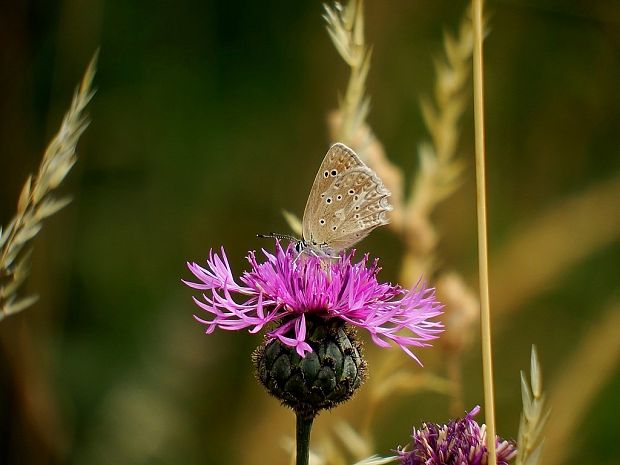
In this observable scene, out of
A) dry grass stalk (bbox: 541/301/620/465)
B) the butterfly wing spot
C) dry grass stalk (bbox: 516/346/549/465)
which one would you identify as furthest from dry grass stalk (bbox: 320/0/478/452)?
dry grass stalk (bbox: 516/346/549/465)

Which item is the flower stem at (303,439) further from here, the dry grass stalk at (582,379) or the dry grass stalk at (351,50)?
the dry grass stalk at (582,379)

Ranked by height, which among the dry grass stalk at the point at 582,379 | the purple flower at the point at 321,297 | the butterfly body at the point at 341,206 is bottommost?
the dry grass stalk at the point at 582,379

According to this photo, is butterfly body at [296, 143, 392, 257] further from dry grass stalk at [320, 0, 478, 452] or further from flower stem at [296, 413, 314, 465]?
flower stem at [296, 413, 314, 465]

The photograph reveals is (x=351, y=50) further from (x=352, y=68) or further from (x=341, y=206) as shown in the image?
(x=341, y=206)

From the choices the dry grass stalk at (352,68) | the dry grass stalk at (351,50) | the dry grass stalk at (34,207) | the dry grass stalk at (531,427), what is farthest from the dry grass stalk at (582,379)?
the dry grass stalk at (34,207)

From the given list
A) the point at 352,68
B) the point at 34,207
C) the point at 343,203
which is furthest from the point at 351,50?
the point at 34,207

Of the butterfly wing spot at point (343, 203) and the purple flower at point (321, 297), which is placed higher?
the butterfly wing spot at point (343, 203)
